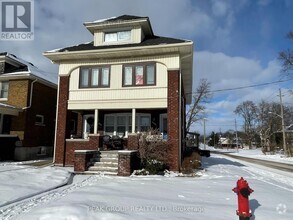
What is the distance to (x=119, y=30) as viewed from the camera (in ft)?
53.8

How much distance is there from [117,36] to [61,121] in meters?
6.43

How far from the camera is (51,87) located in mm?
20984

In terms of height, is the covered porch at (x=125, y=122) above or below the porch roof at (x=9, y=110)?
below

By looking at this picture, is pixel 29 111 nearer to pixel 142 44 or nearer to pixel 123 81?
pixel 123 81

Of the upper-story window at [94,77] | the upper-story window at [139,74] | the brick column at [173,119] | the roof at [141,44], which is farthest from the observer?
the upper-story window at [94,77]

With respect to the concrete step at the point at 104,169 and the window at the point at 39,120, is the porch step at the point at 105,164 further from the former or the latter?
the window at the point at 39,120

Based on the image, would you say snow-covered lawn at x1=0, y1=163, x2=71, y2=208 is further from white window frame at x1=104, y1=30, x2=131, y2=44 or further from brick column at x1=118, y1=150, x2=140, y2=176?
white window frame at x1=104, y1=30, x2=131, y2=44


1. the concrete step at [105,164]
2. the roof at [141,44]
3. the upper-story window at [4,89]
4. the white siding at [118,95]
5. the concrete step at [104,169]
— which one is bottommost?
the concrete step at [104,169]

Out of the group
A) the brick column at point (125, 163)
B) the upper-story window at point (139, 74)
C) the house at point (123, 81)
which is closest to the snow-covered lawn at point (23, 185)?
the brick column at point (125, 163)

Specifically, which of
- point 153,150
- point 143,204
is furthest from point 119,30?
point 143,204

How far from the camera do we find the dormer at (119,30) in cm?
1591

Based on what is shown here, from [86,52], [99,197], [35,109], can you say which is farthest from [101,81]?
[99,197]

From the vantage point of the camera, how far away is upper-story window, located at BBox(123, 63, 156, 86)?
14461 millimetres

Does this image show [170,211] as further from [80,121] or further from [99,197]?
[80,121]
